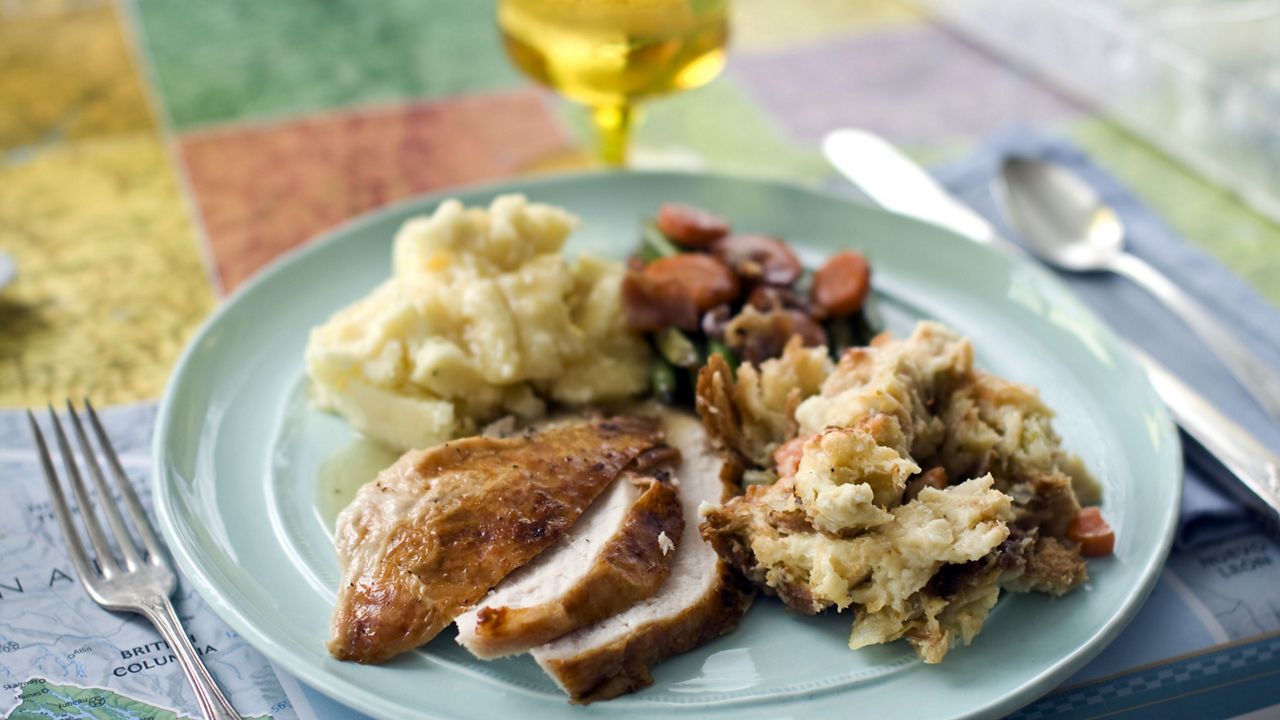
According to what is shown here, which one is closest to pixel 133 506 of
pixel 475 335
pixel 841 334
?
pixel 475 335

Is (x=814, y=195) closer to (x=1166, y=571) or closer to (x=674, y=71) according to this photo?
(x=674, y=71)

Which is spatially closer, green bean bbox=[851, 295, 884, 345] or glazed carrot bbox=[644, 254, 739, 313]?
glazed carrot bbox=[644, 254, 739, 313]

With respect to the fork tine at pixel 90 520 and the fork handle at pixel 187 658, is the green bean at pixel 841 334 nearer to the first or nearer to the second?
the fork handle at pixel 187 658

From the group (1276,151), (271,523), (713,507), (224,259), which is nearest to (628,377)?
(713,507)

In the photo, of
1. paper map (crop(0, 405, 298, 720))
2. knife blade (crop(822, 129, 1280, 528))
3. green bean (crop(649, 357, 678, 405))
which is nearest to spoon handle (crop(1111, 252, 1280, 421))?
knife blade (crop(822, 129, 1280, 528))

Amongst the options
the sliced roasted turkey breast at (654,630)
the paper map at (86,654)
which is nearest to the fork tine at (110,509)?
the paper map at (86,654)

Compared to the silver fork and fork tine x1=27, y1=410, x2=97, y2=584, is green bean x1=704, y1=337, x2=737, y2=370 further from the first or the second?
fork tine x1=27, y1=410, x2=97, y2=584
